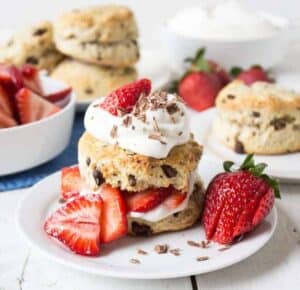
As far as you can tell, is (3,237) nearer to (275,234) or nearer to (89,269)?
(89,269)

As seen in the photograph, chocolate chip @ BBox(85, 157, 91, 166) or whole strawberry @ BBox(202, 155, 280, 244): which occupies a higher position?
chocolate chip @ BBox(85, 157, 91, 166)

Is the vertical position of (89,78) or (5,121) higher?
(5,121)

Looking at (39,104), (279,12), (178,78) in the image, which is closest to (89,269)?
(39,104)

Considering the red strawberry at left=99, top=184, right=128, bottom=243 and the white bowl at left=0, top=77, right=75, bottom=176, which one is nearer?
the red strawberry at left=99, top=184, right=128, bottom=243

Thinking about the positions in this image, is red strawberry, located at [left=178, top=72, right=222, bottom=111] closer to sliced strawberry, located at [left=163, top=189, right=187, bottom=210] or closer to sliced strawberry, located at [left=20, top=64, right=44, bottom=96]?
sliced strawberry, located at [left=20, top=64, right=44, bottom=96]

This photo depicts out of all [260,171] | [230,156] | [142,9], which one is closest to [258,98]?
[230,156]

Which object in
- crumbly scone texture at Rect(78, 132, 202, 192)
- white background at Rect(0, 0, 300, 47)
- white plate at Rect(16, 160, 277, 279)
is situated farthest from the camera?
white background at Rect(0, 0, 300, 47)

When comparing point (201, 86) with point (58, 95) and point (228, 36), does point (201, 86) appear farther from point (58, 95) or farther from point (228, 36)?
point (58, 95)

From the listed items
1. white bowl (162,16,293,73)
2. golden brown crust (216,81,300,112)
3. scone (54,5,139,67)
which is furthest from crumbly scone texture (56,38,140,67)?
golden brown crust (216,81,300,112)
